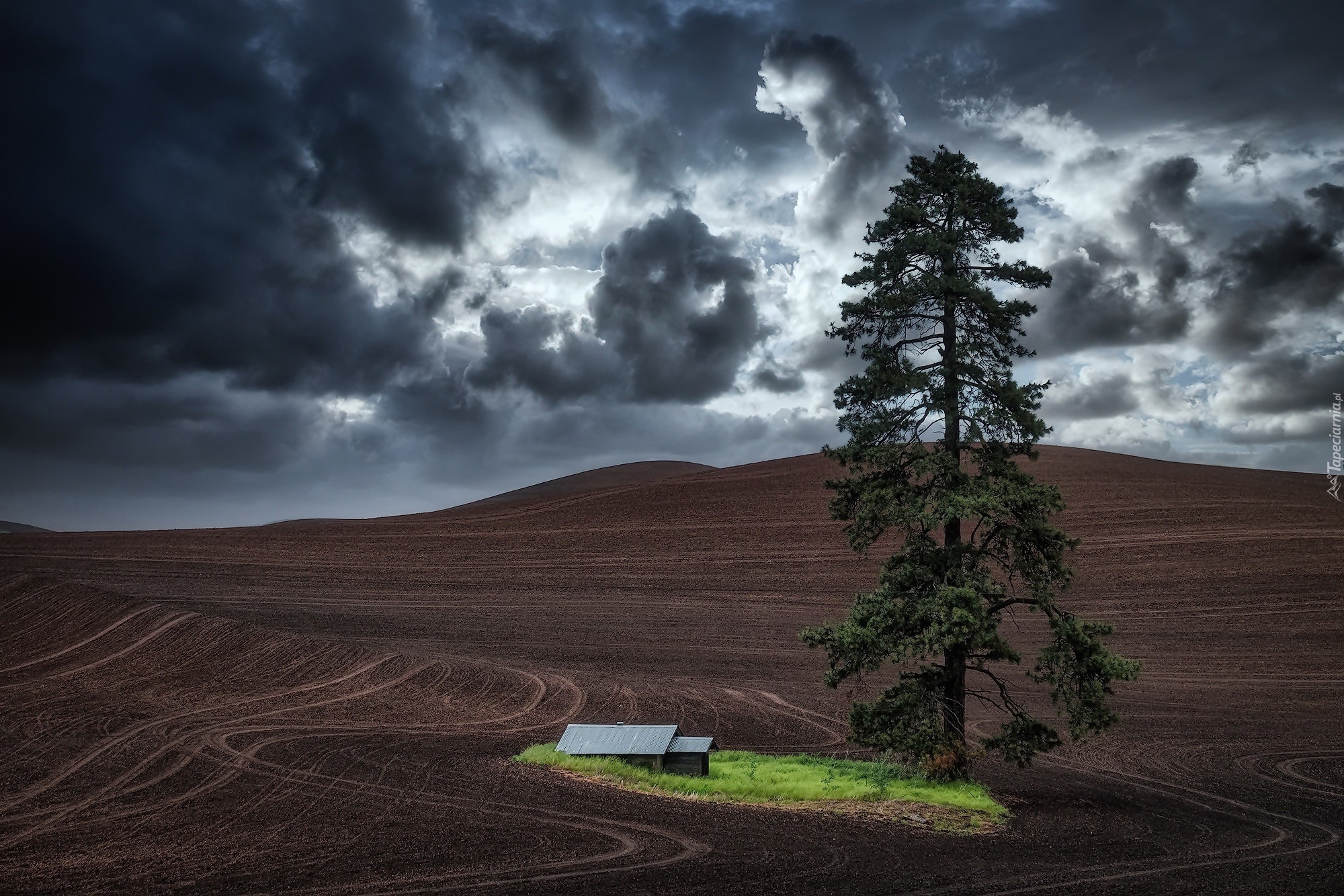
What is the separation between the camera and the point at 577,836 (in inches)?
630

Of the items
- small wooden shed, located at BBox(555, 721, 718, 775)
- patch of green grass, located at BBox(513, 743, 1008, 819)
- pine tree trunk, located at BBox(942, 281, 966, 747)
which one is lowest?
patch of green grass, located at BBox(513, 743, 1008, 819)

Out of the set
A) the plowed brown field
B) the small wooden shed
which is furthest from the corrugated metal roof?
the plowed brown field

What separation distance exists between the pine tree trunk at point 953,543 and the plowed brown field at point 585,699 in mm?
2197

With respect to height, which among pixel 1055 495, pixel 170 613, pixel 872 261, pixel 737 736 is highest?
pixel 872 261

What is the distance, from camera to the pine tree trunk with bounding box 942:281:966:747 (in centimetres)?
2045

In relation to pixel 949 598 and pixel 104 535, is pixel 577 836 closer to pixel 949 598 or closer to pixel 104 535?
pixel 949 598

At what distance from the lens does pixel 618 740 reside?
22.9 meters

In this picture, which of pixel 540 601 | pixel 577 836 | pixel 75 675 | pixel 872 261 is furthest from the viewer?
pixel 540 601

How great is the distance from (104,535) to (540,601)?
1488 inches

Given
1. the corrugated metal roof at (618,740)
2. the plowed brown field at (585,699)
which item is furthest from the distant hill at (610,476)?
the corrugated metal roof at (618,740)

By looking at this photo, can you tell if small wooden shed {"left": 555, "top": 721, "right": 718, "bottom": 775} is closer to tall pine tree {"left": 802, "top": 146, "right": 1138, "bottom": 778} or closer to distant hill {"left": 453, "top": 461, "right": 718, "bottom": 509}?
tall pine tree {"left": 802, "top": 146, "right": 1138, "bottom": 778}

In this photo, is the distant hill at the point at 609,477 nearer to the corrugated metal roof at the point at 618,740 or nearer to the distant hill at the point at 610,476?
the distant hill at the point at 610,476

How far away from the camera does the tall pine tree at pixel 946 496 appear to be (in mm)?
19422

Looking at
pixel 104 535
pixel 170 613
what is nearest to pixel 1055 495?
pixel 170 613
